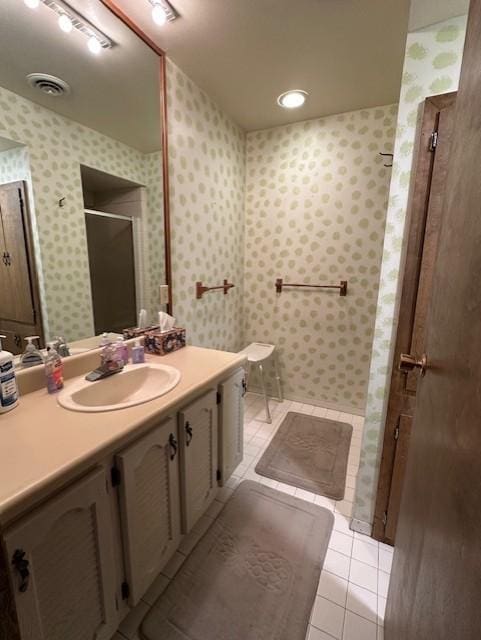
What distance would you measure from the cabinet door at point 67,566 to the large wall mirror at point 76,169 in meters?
0.66

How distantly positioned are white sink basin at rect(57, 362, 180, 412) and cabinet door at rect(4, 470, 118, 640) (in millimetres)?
290

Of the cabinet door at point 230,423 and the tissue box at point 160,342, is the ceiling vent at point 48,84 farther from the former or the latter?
the cabinet door at point 230,423

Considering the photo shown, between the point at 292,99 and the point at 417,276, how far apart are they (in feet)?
5.08

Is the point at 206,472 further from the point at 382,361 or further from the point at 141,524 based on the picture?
the point at 382,361

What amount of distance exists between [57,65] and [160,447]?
5.08 ft

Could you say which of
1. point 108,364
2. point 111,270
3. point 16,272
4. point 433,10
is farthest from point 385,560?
point 433,10

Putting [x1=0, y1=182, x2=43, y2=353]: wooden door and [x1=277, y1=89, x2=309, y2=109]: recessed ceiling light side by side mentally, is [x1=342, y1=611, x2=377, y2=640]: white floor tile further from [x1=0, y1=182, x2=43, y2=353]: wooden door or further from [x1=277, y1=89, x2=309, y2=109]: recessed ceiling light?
[x1=277, y1=89, x2=309, y2=109]: recessed ceiling light

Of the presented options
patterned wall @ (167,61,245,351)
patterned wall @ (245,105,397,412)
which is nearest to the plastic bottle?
patterned wall @ (167,61,245,351)

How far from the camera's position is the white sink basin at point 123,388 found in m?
1.02

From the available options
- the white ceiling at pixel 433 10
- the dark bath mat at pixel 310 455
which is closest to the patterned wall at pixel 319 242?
the dark bath mat at pixel 310 455

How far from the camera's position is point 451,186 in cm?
→ 71

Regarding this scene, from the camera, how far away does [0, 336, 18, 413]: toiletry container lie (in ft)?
2.92

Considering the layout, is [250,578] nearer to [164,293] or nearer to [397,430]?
[397,430]

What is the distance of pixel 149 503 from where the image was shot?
101cm
